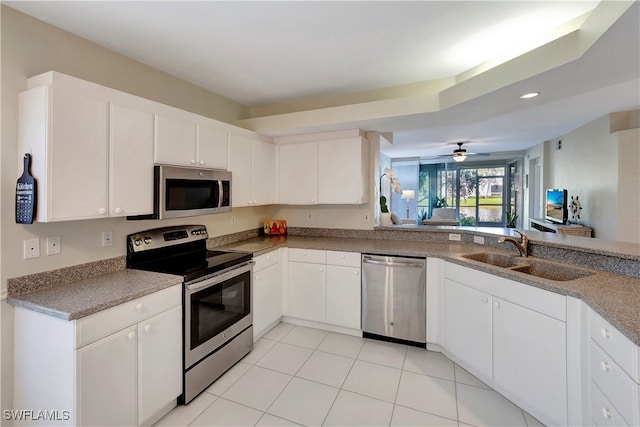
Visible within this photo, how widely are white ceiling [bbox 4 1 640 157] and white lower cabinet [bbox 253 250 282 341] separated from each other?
176cm

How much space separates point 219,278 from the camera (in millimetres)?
2281

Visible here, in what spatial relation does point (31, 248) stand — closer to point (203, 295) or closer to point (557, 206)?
point (203, 295)

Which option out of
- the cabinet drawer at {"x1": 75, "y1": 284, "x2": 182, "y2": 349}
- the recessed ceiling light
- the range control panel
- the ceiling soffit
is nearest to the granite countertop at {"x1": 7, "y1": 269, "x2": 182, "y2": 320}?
the cabinet drawer at {"x1": 75, "y1": 284, "x2": 182, "y2": 349}

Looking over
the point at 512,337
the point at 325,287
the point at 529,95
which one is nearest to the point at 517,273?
the point at 512,337

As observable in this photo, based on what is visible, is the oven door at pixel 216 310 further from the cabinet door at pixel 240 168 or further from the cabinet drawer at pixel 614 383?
the cabinet drawer at pixel 614 383

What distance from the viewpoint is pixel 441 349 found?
2662 millimetres

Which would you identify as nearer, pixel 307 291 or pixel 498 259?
pixel 498 259

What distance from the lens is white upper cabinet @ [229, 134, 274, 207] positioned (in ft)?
9.86

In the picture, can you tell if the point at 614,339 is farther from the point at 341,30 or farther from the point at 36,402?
Result: the point at 36,402

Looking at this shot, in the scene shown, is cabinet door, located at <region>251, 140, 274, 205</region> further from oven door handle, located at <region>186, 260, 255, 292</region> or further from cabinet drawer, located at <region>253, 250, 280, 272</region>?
oven door handle, located at <region>186, 260, 255, 292</region>

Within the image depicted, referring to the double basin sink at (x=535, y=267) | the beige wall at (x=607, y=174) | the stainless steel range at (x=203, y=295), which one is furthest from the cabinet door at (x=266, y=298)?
the beige wall at (x=607, y=174)

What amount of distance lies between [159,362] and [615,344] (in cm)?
235

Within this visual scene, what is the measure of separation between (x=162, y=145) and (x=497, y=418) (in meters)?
2.95

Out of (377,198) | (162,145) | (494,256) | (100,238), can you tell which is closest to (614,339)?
(494,256)
